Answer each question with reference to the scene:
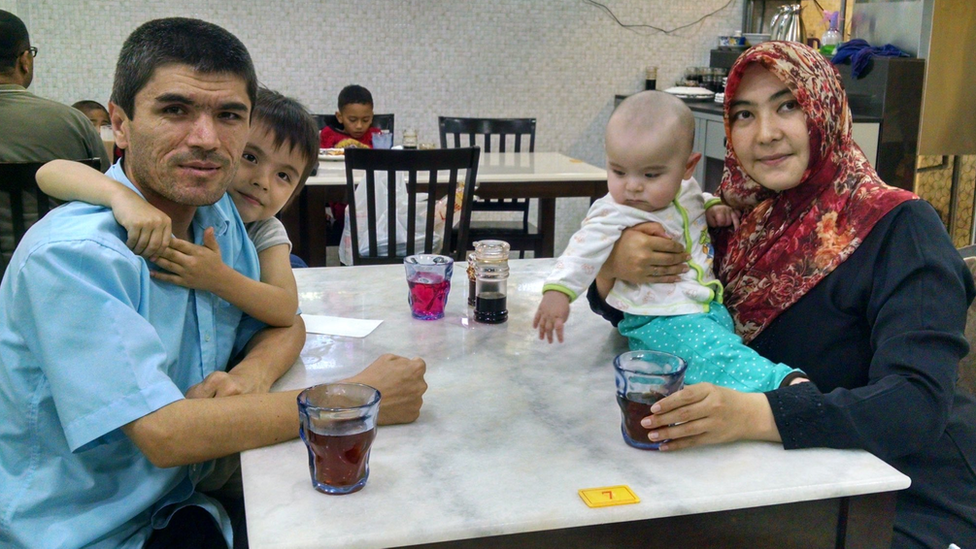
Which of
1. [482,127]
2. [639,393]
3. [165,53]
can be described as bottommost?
[639,393]

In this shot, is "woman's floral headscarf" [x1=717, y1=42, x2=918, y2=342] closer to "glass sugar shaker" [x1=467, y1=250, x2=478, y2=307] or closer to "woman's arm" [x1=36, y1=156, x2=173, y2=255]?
"glass sugar shaker" [x1=467, y1=250, x2=478, y2=307]

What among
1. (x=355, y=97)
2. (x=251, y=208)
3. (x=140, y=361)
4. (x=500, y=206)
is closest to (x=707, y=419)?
(x=140, y=361)

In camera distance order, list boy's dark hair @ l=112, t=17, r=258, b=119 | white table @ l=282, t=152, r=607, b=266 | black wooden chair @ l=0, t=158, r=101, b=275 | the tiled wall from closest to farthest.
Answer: boy's dark hair @ l=112, t=17, r=258, b=119 → black wooden chair @ l=0, t=158, r=101, b=275 → white table @ l=282, t=152, r=607, b=266 → the tiled wall

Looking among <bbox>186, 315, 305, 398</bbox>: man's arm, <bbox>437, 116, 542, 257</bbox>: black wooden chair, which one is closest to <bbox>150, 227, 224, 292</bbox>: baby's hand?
<bbox>186, 315, 305, 398</bbox>: man's arm

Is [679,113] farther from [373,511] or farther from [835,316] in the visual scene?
[373,511]

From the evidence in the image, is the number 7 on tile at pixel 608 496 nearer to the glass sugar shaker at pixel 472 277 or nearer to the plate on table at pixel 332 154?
the glass sugar shaker at pixel 472 277

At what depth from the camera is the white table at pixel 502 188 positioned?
3.67 meters

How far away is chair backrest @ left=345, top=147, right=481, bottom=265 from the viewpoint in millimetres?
3256

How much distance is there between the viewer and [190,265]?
1290mm

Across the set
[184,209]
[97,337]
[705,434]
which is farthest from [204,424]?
[705,434]

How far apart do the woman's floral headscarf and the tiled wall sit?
4562 millimetres

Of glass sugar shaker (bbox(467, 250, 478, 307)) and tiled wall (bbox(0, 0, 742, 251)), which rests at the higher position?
tiled wall (bbox(0, 0, 742, 251))

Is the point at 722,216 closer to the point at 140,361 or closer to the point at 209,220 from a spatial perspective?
the point at 209,220

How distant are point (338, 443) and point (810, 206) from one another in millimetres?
968
